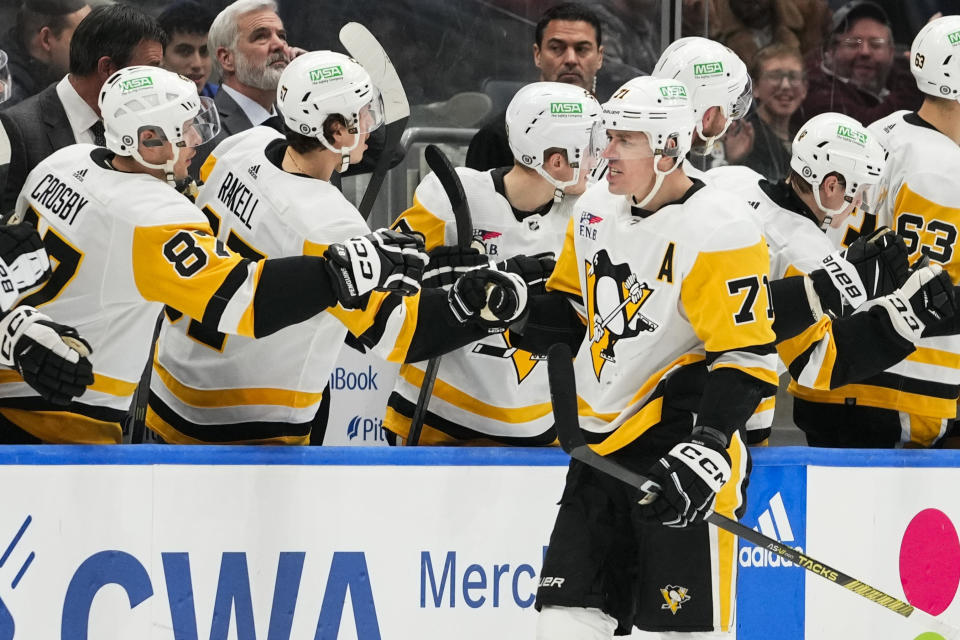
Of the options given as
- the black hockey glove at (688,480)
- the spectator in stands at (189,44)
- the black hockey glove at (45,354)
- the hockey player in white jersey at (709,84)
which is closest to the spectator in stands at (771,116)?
the hockey player in white jersey at (709,84)

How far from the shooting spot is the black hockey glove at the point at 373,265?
298 cm

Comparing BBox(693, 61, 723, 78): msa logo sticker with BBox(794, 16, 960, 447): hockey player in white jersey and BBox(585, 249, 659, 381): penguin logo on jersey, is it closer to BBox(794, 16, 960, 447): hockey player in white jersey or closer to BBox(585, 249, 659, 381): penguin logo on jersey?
BBox(794, 16, 960, 447): hockey player in white jersey

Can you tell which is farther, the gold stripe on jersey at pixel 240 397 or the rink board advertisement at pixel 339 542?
the gold stripe on jersey at pixel 240 397

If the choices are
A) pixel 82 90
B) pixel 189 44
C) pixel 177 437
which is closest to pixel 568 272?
pixel 177 437

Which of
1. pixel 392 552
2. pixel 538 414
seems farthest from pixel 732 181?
pixel 392 552

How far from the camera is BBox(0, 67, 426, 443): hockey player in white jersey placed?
2.99m

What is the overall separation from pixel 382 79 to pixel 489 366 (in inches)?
41.9

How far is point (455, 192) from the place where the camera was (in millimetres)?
3602

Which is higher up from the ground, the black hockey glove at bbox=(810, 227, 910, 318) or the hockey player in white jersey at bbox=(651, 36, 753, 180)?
the hockey player in white jersey at bbox=(651, 36, 753, 180)

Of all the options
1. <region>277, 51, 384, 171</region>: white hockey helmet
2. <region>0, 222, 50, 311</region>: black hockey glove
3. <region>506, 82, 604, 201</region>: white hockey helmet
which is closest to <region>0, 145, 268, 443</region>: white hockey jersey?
<region>0, 222, 50, 311</region>: black hockey glove

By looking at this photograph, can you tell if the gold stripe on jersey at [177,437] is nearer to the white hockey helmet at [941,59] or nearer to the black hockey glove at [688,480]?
the black hockey glove at [688,480]

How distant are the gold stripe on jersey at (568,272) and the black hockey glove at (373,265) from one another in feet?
1.03

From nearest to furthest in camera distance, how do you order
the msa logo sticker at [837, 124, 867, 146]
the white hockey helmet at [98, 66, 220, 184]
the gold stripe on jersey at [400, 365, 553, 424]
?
the white hockey helmet at [98, 66, 220, 184]
the msa logo sticker at [837, 124, 867, 146]
the gold stripe on jersey at [400, 365, 553, 424]

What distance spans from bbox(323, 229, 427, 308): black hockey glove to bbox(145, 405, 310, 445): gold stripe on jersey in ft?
1.65
